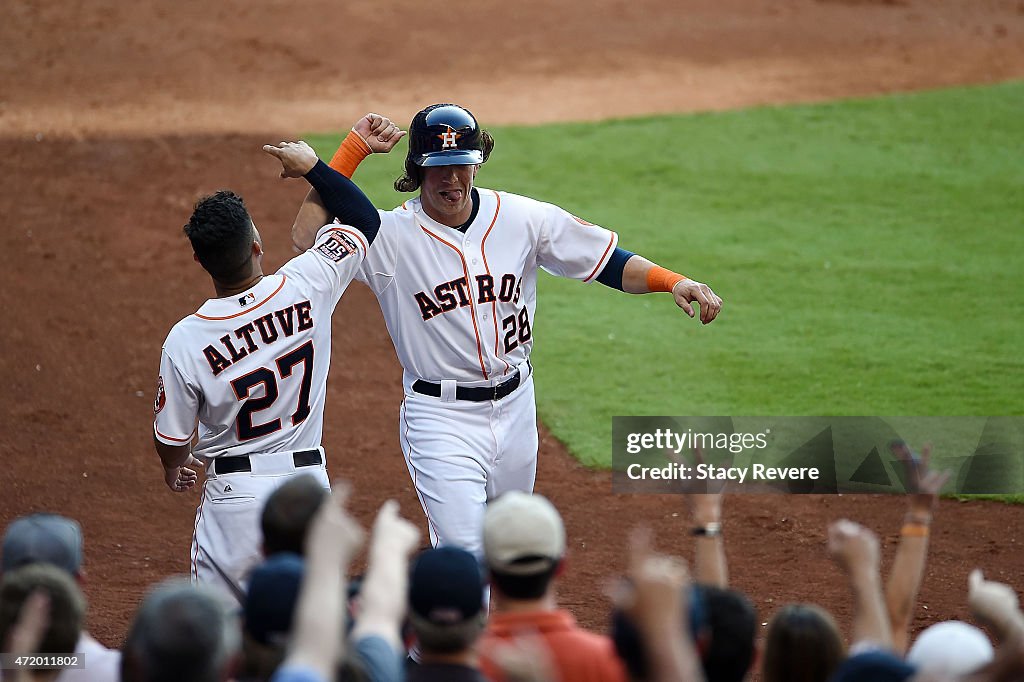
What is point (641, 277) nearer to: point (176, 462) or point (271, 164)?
point (176, 462)

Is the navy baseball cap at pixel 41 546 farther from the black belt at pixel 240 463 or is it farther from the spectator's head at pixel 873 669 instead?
the spectator's head at pixel 873 669

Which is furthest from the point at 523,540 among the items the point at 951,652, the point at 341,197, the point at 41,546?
the point at 341,197

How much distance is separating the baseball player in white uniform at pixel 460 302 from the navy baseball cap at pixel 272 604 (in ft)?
6.33

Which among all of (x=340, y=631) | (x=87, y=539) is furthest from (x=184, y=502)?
(x=340, y=631)

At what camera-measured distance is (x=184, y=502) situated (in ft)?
22.5

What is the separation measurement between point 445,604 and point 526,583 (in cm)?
20

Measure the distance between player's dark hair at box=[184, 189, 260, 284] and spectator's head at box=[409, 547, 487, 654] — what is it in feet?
5.23

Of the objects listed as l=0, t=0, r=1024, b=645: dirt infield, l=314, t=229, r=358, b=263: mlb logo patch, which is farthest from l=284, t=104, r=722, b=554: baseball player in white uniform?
l=0, t=0, r=1024, b=645: dirt infield

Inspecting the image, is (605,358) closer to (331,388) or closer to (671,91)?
(331,388)

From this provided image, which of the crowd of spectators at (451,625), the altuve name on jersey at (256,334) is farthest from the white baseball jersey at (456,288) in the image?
the crowd of spectators at (451,625)

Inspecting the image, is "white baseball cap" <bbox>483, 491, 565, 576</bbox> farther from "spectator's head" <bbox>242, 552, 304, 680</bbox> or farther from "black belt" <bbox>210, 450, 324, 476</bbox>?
"black belt" <bbox>210, 450, 324, 476</bbox>

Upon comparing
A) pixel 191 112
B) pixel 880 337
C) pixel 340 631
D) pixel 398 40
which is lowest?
pixel 340 631

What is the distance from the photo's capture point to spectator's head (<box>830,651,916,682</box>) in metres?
2.69

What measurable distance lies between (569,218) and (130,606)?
2.62 m
